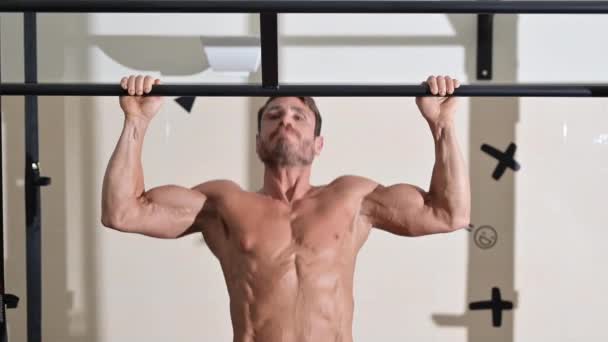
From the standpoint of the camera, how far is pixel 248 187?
8.04 feet

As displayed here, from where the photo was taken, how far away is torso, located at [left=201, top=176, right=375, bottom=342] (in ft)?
6.35

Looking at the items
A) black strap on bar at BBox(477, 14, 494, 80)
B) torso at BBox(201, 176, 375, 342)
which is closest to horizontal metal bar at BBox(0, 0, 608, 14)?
torso at BBox(201, 176, 375, 342)

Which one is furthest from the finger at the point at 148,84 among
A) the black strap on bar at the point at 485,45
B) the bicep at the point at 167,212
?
the black strap on bar at the point at 485,45

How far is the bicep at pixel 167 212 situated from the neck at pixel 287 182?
0.22 m

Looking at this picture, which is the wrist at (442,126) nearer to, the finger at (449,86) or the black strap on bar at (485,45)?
the finger at (449,86)

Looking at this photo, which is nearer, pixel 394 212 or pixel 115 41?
pixel 394 212

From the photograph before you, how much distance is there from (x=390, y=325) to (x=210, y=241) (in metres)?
0.85

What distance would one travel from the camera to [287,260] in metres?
1.95

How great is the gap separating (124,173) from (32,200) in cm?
55

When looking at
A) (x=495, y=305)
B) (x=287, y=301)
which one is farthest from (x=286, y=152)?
(x=495, y=305)

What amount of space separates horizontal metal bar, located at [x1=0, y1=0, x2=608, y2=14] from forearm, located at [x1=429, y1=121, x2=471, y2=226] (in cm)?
45

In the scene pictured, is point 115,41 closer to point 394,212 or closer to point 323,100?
point 323,100

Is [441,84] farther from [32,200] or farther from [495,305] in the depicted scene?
[32,200]

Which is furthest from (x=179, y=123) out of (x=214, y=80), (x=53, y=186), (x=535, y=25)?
(x=535, y=25)
